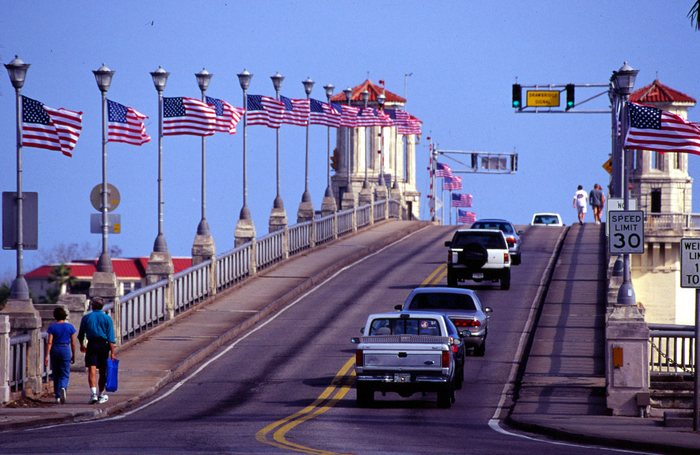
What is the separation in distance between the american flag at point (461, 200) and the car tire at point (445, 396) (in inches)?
4822

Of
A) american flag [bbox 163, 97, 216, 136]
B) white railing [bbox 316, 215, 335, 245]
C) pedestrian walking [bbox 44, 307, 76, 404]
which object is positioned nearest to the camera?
pedestrian walking [bbox 44, 307, 76, 404]

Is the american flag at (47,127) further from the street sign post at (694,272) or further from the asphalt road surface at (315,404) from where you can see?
the street sign post at (694,272)

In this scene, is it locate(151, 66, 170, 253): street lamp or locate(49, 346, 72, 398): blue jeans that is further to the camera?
locate(151, 66, 170, 253): street lamp

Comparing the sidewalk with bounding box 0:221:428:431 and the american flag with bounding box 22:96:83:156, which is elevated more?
the american flag with bounding box 22:96:83:156

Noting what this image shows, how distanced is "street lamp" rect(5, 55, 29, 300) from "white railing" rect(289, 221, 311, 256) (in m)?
27.2

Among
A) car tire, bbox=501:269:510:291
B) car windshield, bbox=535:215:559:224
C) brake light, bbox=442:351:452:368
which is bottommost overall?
brake light, bbox=442:351:452:368

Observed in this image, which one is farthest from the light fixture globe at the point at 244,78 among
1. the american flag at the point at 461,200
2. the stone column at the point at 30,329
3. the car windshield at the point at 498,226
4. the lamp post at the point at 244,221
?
the american flag at the point at 461,200

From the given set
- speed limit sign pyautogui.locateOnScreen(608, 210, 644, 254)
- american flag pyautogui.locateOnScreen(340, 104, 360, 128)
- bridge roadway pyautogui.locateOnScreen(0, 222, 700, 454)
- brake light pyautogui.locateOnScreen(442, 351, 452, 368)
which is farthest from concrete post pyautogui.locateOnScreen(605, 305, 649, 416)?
american flag pyautogui.locateOnScreen(340, 104, 360, 128)

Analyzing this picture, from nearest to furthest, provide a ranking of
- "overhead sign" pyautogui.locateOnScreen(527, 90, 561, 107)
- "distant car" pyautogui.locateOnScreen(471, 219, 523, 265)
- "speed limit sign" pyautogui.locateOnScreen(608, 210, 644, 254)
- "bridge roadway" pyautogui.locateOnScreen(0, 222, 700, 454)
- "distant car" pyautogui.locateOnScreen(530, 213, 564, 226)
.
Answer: "bridge roadway" pyautogui.locateOnScreen(0, 222, 700, 454) → "speed limit sign" pyautogui.locateOnScreen(608, 210, 644, 254) → "distant car" pyautogui.locateOnScreen(471, 219, 523, 265) → "overhead sign" pyautogui.locateOnScreen(527, 90, 561, 107) → "distant car" pyautogui.locateOnScreen(530, 213, 564, 226)

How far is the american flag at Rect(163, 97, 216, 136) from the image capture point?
1861 inches

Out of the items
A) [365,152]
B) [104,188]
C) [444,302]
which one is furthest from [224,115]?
[365,152]

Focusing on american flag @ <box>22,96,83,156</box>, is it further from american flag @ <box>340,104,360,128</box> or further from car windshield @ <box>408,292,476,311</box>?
american flag @ <box>340,104,360,128</box>

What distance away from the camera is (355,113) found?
7212cm

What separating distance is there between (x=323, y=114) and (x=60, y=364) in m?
38.9
